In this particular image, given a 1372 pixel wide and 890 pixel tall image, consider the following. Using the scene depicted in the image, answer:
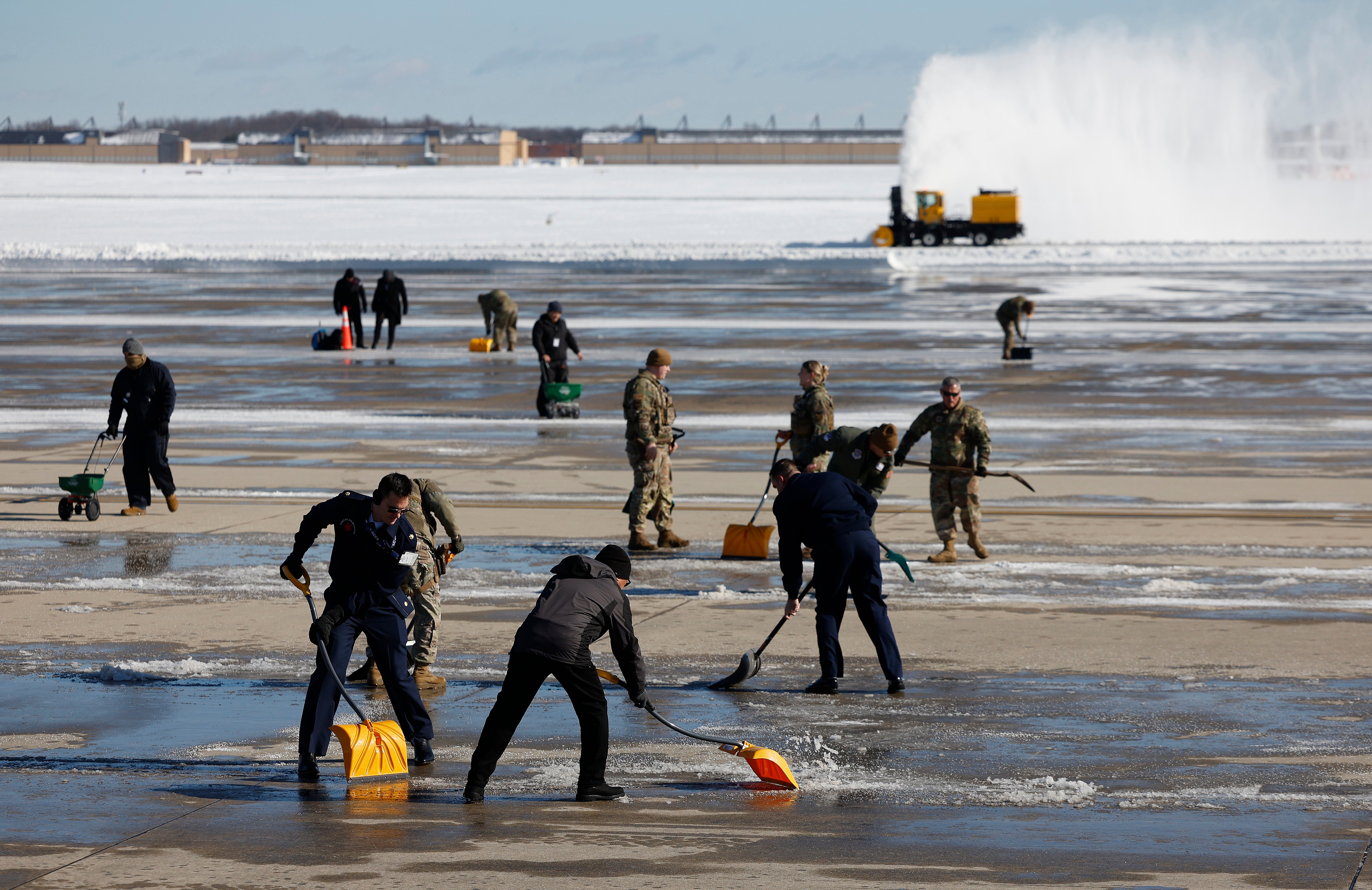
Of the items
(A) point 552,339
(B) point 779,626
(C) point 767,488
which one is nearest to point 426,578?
(B) point 779,626

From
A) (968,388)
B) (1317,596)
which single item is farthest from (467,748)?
(968,388)

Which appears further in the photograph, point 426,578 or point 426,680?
point 426,680

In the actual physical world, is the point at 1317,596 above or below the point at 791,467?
below

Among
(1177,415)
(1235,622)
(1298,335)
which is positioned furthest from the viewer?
(1298,335)

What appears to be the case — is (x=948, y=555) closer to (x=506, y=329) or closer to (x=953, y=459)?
(x=953, y=459)

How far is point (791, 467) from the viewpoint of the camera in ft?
35.3

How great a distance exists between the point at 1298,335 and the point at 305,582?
101ft

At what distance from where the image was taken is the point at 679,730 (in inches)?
309

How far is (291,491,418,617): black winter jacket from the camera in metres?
8.15

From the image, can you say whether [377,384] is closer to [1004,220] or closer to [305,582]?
[305,582]

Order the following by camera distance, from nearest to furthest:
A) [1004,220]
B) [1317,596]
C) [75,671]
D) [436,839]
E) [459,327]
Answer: [436,839], [75,671], [1317,596], [459,327], [1004,220]

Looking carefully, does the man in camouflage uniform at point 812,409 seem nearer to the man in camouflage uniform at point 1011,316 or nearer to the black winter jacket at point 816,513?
the black winter jacket at point 816,513

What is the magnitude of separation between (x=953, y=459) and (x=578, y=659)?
697 cm

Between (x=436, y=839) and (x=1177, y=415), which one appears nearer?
(x=436, y=839)
